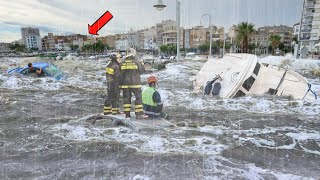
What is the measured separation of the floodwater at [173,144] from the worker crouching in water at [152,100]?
61 centimetres

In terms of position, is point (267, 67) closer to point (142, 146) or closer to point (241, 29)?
point (142, 146)

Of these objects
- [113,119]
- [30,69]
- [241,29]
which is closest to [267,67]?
[113,119]

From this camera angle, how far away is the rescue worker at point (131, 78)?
6.88m

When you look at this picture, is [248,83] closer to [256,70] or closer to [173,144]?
[256,70]

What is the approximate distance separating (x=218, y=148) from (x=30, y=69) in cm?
1718

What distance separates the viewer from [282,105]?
32.7ft

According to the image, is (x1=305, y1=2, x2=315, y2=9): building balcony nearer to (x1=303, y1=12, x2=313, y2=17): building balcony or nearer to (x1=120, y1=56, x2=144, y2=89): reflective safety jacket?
(x1=303, y1=12, x2=313, y2=17): building balcony

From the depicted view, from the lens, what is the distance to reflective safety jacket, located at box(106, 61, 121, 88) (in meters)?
7.20

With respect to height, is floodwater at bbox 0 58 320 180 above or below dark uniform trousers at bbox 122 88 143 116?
below

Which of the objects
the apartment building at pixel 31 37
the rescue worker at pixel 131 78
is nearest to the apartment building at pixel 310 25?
the rescue worker at pixel 131 78

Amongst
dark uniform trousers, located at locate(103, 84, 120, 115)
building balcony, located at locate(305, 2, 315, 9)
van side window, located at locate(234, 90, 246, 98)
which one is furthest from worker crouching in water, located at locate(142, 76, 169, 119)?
building balcony, located at locate(305, 2, 315, 9)

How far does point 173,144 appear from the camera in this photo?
570cm

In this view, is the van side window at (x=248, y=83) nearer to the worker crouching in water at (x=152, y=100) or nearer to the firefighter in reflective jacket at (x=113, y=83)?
the worker crouching in water at (x=152, y=100)

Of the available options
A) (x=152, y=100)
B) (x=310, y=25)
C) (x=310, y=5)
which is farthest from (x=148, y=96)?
(x=310, y=5)
